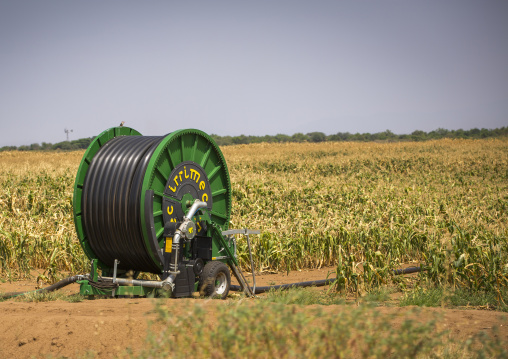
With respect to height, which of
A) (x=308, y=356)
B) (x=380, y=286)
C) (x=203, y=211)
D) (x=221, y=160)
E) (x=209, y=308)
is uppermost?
(x=221, y=160)

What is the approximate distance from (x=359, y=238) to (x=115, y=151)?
5.69 m

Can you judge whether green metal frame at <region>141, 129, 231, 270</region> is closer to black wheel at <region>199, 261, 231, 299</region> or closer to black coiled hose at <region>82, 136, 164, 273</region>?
black coiled hose at <region>82, 136, 164, 273</region>

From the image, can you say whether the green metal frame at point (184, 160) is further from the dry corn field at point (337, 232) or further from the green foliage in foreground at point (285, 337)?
the green foliage in foreground at point (285, 337)

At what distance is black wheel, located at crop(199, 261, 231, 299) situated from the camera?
6.73 m

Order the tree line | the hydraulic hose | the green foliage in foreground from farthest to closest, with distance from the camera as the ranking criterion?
the tree line
the hydraulic hose
the green foliage in foreground

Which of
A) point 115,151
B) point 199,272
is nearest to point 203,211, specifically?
point 199,272

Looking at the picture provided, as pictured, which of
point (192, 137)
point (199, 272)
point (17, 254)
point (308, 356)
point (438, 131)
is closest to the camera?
point (308, 356)

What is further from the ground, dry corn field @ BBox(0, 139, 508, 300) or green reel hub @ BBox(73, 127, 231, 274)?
green reel hub @ BBox(73, 127, 231, 274)

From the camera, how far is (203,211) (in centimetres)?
714

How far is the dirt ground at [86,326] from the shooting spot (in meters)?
4.83

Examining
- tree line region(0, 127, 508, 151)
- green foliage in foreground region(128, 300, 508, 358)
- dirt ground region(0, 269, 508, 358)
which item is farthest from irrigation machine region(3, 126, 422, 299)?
tree line region(0, 127, 508, 151)

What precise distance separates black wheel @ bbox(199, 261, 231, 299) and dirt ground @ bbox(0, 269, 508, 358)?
2.96ft

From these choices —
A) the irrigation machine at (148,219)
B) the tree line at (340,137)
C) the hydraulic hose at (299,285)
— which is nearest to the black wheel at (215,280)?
the irrigation machine at (148,219)

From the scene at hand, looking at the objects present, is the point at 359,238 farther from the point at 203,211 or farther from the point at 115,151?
the point at 115,151
